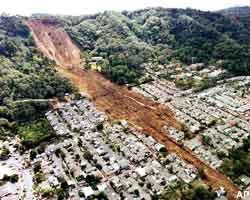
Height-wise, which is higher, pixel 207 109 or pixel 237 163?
pixel 237 163

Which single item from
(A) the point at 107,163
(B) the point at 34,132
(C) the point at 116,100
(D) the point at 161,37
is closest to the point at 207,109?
(C) the point at 116,100

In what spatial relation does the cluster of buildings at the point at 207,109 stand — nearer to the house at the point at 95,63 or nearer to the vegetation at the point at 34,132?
the house at the point at 95,63

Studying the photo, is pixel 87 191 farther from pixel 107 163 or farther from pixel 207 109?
pixel 207 109

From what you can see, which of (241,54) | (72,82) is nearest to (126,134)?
(72,82)

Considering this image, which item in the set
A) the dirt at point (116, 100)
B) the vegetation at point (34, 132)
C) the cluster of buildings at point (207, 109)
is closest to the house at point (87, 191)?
the dirt at point (116, 100)

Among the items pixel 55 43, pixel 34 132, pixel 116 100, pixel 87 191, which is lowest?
pixel 34 132

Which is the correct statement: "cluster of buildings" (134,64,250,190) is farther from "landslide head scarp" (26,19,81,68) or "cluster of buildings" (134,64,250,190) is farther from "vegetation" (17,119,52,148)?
"landslide head scarp" (26,19,81,68)

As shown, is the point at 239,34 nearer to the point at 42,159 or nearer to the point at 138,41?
the point at 138,41
